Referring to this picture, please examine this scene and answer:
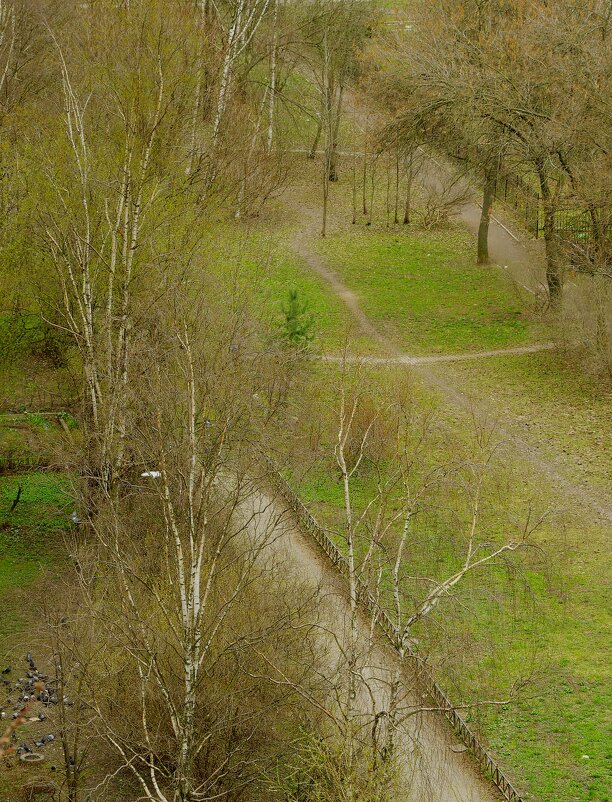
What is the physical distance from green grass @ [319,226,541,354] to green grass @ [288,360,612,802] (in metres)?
7.60

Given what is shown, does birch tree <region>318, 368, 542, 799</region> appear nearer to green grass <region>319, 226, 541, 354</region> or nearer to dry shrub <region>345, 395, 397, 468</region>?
dry shrub <region>345, 395, 397, 468</region>

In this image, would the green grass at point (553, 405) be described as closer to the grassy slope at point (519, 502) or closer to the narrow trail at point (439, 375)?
the grassy slope at point (519, 502)

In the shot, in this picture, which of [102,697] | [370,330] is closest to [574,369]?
[370,330]

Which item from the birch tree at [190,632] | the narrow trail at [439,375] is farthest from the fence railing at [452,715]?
the narrow trail at [439,375]

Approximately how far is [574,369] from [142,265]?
41.4 ft

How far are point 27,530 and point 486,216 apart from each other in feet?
58.3

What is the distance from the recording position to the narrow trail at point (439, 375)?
20.0 meters

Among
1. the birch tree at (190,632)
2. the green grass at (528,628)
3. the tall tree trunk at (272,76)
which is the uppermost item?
the tall tree trunk at (272,76)

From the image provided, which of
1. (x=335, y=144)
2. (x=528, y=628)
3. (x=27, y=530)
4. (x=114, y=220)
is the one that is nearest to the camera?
(x=528, y=628)

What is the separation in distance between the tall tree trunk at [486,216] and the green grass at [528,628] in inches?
429

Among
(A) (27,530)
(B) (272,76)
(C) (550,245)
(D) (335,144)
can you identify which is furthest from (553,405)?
(D) (335,144)

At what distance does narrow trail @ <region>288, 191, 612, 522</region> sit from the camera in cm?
2002

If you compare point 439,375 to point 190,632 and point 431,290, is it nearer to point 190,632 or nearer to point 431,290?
point 431,290

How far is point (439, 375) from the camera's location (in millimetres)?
26234
